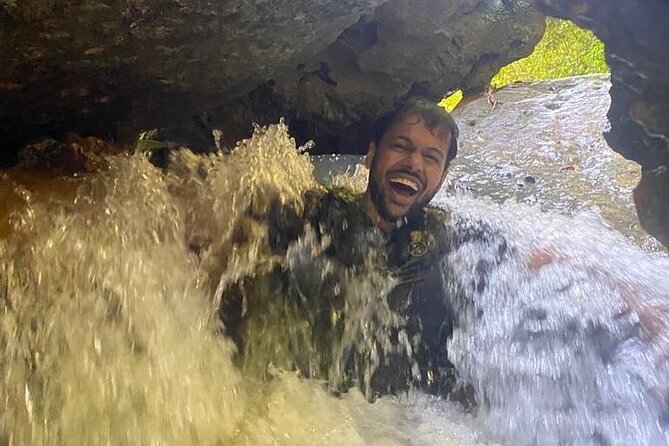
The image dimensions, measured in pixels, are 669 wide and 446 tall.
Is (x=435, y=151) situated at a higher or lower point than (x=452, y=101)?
lower

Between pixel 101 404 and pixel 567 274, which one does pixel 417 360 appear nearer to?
pixel 567 274

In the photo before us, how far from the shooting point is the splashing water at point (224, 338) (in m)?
1.95

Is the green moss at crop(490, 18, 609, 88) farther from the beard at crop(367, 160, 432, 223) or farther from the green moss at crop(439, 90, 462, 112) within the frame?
the beard at crop(367, 160, 432, 223)

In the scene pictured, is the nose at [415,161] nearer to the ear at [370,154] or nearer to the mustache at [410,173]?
the mustache at [410,173]

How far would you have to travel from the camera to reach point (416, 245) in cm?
284

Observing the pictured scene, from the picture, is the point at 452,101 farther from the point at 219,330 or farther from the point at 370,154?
the point at 219,330

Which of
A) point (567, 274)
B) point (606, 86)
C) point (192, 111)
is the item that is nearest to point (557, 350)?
point (567, 274)

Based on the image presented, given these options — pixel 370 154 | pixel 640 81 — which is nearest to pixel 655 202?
pixel 640 81

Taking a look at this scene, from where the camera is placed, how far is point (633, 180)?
4.14 metres

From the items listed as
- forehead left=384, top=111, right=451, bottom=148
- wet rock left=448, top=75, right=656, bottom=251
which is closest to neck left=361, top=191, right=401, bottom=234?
forehead left=384, top=111, right=451, bottom=148

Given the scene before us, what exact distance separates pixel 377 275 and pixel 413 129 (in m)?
0.54

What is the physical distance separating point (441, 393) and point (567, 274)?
2.30ft

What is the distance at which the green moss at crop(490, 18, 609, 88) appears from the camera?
377 cm

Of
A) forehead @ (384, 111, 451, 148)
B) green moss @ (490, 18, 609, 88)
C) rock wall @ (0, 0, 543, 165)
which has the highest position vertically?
green moss @ (490, 18, 609, 88)
